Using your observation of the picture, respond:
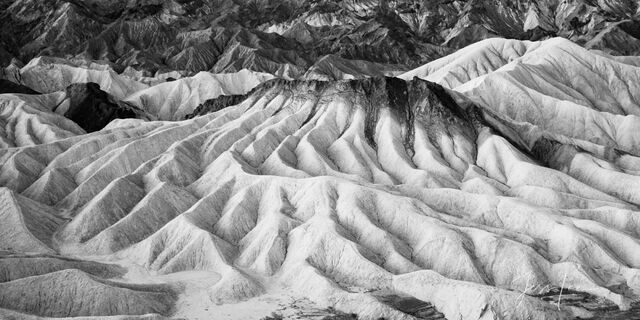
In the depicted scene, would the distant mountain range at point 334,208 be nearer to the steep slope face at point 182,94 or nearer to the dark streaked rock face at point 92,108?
the dark streaked rock face at point 92,108

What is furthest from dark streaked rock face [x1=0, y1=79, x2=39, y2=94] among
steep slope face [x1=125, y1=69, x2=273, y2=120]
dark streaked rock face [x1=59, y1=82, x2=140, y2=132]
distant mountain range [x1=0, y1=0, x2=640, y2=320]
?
distant mountain range [x1=0, y1=0, x2=640, y2=320]

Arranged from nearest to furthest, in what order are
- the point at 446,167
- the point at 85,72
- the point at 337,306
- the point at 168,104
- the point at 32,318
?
the point at 32,318, the point at 337,306, the point at 446,167, the point at 168,104, the point at 85,72

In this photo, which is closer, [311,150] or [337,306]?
[337,306]

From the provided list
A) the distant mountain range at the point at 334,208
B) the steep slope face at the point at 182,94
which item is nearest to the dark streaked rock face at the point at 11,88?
the steep slope face at the point at 182,94

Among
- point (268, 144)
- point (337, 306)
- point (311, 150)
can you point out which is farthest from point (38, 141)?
point (337, 306)

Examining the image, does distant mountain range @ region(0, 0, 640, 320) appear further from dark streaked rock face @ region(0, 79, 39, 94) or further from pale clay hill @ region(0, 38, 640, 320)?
dark streaked rock face @ region(0, 79, 39, 94)

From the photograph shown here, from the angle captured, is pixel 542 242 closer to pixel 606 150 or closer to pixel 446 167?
pixel 446 167
